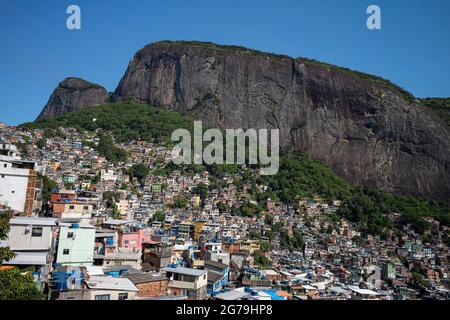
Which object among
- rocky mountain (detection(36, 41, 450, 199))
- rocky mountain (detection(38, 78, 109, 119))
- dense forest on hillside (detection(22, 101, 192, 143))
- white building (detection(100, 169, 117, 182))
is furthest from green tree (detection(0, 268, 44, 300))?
rocky mountain (detection(38, 78, 109, 119))

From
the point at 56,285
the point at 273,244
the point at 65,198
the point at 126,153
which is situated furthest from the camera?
the point at 126,153

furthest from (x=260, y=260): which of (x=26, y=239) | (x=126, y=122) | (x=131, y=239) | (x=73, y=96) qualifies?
(x=73, y=96)

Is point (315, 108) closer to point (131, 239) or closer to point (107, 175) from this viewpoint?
point (107, 175)

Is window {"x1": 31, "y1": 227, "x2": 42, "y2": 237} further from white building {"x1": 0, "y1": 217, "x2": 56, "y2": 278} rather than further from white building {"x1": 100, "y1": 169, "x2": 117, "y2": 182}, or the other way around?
white building {"x1": 100, "y1": 169, "x2": 117, "y2": 182}

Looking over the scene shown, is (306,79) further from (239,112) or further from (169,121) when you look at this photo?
(169,121)

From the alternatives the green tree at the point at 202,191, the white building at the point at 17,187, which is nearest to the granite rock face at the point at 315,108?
the green tree at the point at 202,191

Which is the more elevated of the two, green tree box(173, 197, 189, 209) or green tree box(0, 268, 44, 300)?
green tree box(173, 197, 189, 209)
